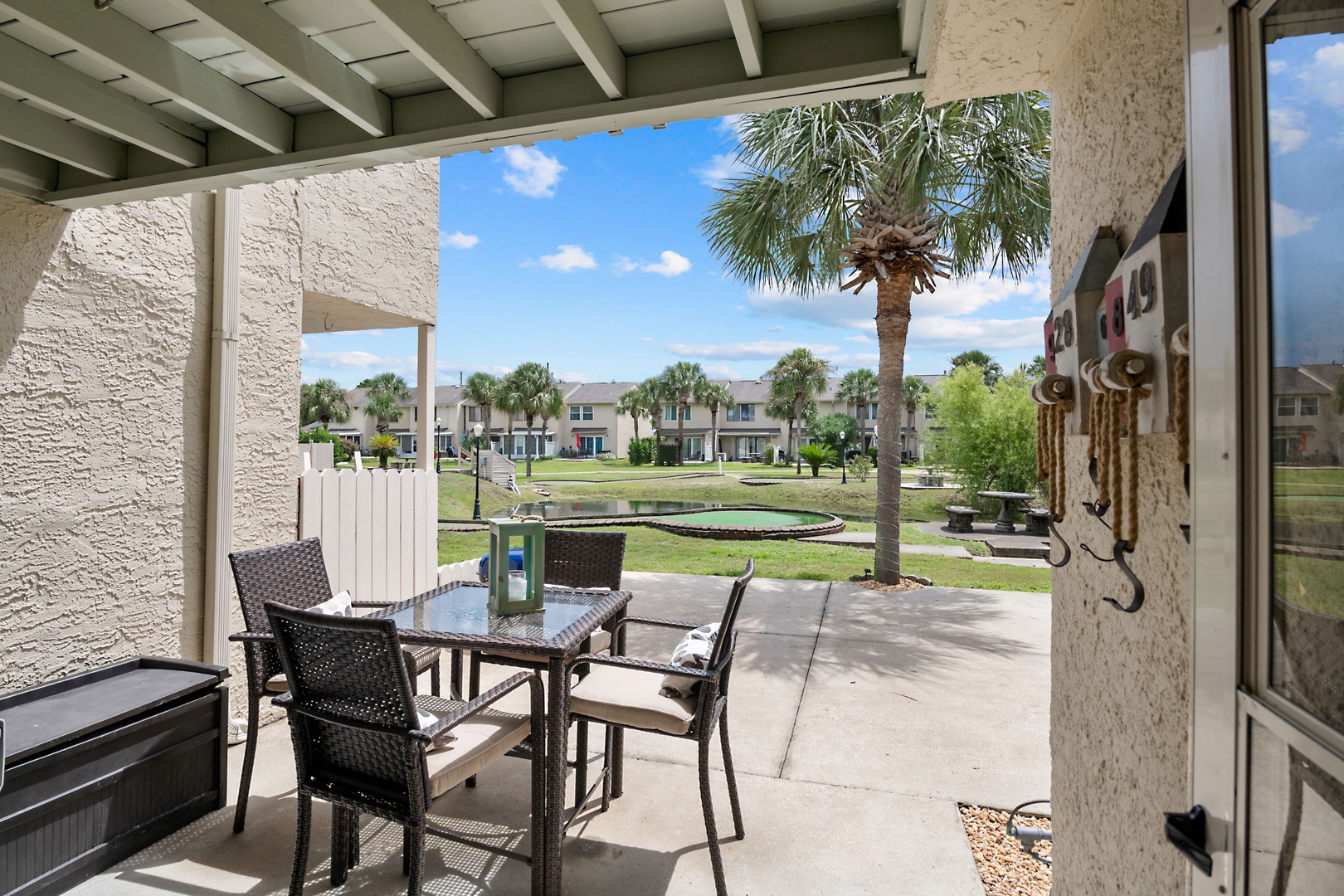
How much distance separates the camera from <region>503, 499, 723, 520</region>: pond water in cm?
1905

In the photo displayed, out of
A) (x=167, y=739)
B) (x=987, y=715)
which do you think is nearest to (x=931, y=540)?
(x=987, y=715)

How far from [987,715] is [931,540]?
31.0ft

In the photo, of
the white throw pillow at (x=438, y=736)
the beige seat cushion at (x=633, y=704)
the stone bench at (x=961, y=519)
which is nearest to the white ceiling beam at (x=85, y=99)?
the white throw pillow at (x=438, y=736)

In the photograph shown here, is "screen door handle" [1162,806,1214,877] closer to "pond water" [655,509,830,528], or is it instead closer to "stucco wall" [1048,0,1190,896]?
"stucco wall" [1048,0,1190,896]

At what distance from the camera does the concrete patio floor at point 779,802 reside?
243 cm

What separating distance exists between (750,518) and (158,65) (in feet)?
56.4

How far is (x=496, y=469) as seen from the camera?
110ft

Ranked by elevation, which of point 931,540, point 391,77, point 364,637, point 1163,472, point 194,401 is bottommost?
point 931,540

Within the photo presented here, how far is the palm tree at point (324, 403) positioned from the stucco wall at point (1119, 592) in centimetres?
5216

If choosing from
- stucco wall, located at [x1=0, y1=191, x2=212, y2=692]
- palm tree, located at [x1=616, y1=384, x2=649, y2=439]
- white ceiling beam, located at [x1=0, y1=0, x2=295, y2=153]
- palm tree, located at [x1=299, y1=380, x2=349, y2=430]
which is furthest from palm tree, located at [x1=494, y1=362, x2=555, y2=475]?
white ceiling beam, located at [x1=0, y1=0, x2=295, y2=153]

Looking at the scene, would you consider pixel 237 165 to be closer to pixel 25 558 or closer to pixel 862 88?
pixel 25 558

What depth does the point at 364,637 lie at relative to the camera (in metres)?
1.98

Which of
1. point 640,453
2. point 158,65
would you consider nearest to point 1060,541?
point 158,65

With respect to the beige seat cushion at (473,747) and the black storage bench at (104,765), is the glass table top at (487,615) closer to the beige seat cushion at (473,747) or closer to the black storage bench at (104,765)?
the beige seat cushion at (473,747)
